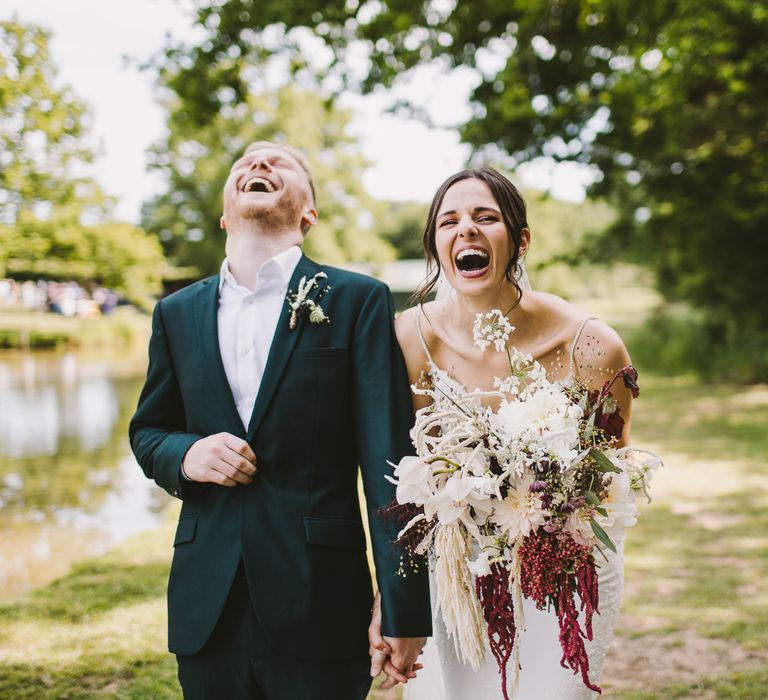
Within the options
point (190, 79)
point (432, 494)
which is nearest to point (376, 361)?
point (432, 494)

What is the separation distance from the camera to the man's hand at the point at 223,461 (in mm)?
2178

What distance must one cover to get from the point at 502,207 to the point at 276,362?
3.24 ft

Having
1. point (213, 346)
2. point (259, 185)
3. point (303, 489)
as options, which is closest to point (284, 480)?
point (303, 489)

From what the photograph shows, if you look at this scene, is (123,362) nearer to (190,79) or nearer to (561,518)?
(190,79)

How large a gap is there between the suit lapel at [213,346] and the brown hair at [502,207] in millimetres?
837

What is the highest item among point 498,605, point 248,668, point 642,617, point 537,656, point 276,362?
point 276,362

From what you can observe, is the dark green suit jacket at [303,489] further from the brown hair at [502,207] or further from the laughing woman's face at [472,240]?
the brown hair at [502,207]

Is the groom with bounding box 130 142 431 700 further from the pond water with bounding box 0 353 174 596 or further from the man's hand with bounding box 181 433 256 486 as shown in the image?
the pond water with bounding box 0 353 174 596

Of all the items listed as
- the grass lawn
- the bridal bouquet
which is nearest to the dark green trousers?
the bridal bouquet

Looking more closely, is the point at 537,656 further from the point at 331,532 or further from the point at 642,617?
the point at 642,617

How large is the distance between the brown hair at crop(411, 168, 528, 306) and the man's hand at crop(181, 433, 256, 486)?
1092mm

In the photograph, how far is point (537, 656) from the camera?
9.13 feet

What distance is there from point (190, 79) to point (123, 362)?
16.8m

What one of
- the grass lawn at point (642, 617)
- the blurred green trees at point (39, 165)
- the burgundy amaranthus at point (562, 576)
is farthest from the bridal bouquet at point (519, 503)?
the blurred green trees at point (39, 165)
